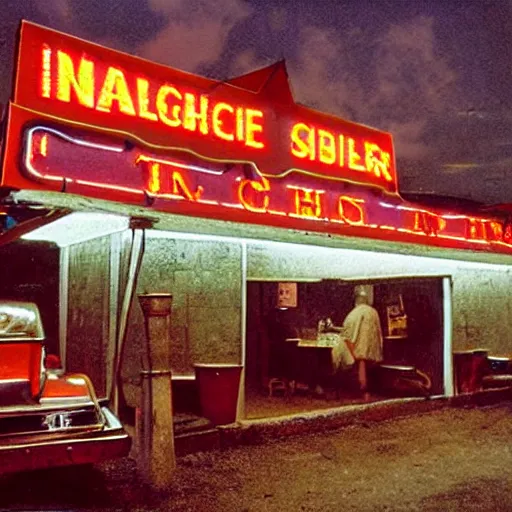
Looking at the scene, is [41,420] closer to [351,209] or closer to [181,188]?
[181,188]

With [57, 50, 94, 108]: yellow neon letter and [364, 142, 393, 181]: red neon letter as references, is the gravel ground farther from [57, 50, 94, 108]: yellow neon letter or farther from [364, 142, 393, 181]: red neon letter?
[364, 142, 393, 181]: red neon letter

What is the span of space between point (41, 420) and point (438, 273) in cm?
846

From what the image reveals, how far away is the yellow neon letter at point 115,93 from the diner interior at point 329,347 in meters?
5.08

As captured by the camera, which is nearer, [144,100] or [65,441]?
[65,441]

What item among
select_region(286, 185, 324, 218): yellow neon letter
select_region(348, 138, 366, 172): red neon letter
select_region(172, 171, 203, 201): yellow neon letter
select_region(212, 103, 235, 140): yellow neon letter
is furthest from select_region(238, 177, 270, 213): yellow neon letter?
select_region(348, 138, 366, 172): red neon letter

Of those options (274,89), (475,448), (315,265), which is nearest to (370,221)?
(315,265)

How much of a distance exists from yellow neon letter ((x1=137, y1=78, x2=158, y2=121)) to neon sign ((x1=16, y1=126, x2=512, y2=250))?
4.56 ft

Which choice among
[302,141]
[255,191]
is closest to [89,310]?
[255,191]

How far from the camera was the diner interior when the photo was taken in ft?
38.4

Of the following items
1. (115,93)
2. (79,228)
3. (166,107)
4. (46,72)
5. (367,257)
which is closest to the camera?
(46,72)

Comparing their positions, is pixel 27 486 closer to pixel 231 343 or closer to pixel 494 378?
pixel 231 343

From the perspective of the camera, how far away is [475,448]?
817 cm

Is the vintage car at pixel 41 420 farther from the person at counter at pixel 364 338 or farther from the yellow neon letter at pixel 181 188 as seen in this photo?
the person at counter at pixel 364 338

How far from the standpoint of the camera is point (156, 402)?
626cm
